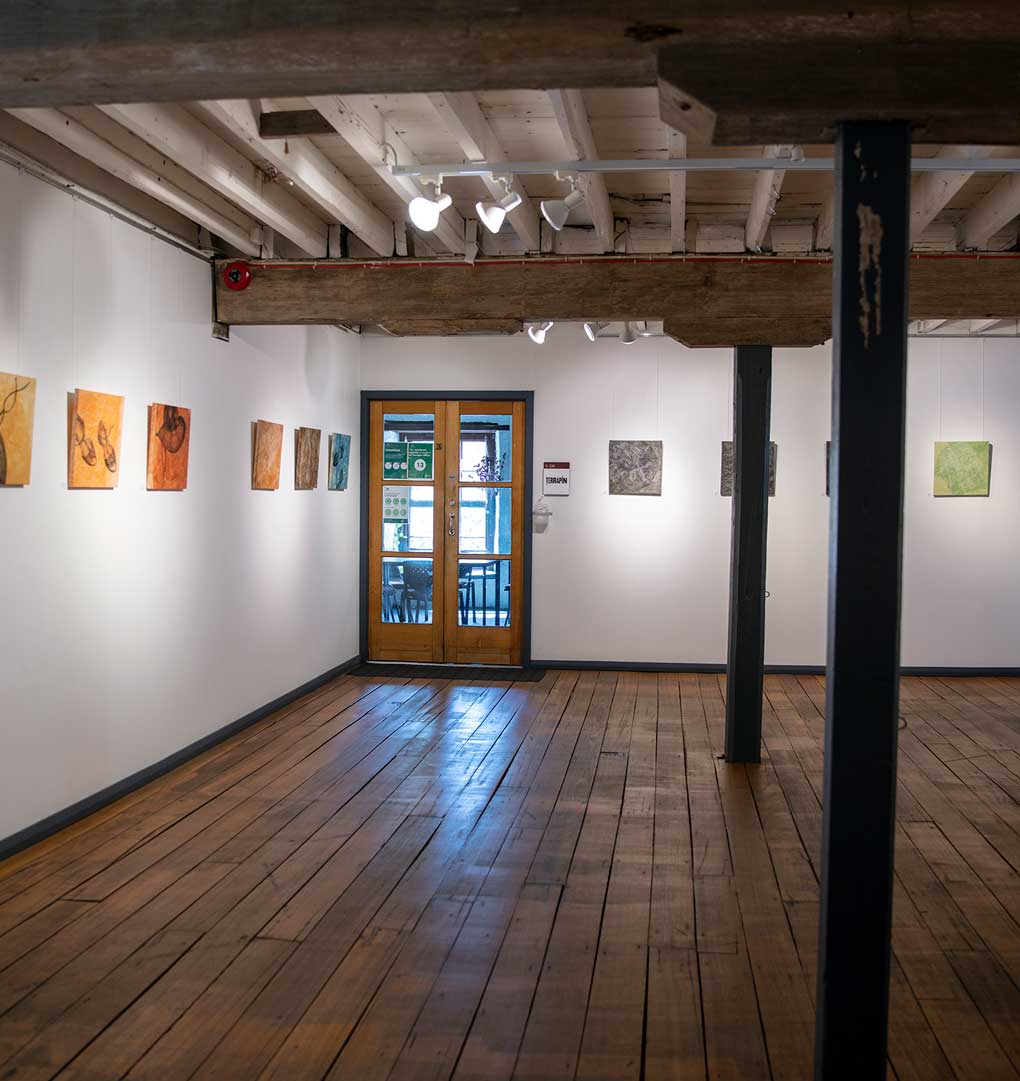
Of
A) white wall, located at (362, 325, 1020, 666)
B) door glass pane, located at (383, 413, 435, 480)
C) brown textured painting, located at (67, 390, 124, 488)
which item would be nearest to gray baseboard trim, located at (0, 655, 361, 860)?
brown textured painting, located at (67, 390, 124, 488)

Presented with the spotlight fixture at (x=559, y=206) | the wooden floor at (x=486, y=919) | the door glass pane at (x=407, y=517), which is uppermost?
the spotlight fixture at (x=559, y=206)

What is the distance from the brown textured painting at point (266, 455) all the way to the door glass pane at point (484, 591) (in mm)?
2626

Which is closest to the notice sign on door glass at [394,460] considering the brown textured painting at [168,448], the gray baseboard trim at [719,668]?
the gray baseboard trim at [719,668]

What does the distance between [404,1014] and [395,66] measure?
8.75ft

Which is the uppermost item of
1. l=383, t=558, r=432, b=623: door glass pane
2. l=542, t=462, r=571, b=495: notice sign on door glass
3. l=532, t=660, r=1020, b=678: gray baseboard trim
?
l=542, t=462, r=571, b=495: notice sign on door glass

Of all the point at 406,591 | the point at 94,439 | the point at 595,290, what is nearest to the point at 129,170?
the point at 94,439

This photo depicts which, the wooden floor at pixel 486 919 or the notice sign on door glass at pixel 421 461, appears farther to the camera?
the notice sign on door glass at pixel 421 461

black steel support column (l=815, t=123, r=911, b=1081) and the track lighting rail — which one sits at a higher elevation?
the track lighting rail

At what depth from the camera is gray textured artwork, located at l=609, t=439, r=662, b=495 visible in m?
9.46

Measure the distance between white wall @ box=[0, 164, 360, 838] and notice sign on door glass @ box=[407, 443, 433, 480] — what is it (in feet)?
5.81

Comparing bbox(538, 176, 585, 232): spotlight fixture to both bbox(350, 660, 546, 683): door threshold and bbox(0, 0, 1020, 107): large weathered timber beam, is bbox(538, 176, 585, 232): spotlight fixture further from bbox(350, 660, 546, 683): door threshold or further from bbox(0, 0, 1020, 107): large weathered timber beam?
bbox(350, 660, 546, 683): door threshold

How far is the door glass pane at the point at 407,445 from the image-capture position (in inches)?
383

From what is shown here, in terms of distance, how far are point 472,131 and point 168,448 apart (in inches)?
100

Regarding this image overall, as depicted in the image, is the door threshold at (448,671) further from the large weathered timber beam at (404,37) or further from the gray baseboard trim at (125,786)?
the large weathered timber beam at (404,37)
